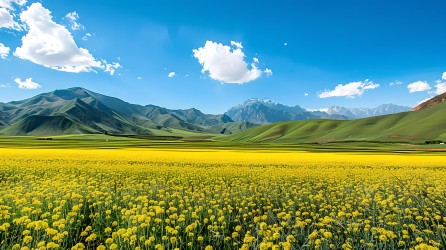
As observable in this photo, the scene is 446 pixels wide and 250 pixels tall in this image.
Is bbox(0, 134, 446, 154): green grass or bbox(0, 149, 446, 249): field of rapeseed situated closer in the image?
bbox(0, 149, 446, 249): field of rapeseed

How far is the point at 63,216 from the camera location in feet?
34.8

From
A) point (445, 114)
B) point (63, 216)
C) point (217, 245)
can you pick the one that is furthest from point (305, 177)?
point (445, 114)

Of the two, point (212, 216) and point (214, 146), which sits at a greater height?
point (214, 146)

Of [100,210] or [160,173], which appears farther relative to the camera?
[160,173]

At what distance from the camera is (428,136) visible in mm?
165375

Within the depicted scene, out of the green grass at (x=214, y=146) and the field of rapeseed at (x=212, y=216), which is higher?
the green grass at (x=214, y=146)

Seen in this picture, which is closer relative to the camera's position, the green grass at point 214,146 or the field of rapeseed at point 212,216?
the field of rapeseed at point 212,216

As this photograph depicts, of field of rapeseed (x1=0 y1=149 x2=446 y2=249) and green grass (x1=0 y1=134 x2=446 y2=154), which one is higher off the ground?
green grass (x1=0 y1=134 x2=446 y2=154)

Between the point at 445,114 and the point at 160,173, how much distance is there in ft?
776

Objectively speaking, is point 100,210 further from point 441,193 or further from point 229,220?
point 441,193

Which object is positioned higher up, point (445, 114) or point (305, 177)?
point (445, 114)

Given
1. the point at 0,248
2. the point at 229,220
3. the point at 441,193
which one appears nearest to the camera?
the point at 0,248

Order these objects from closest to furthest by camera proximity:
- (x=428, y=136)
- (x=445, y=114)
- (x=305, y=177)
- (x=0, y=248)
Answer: (x=0, y=248)
(x=305, y=177)
(x=428, y=136)
(x=445, y=114)

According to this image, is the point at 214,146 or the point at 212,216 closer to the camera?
the point at 212,216
